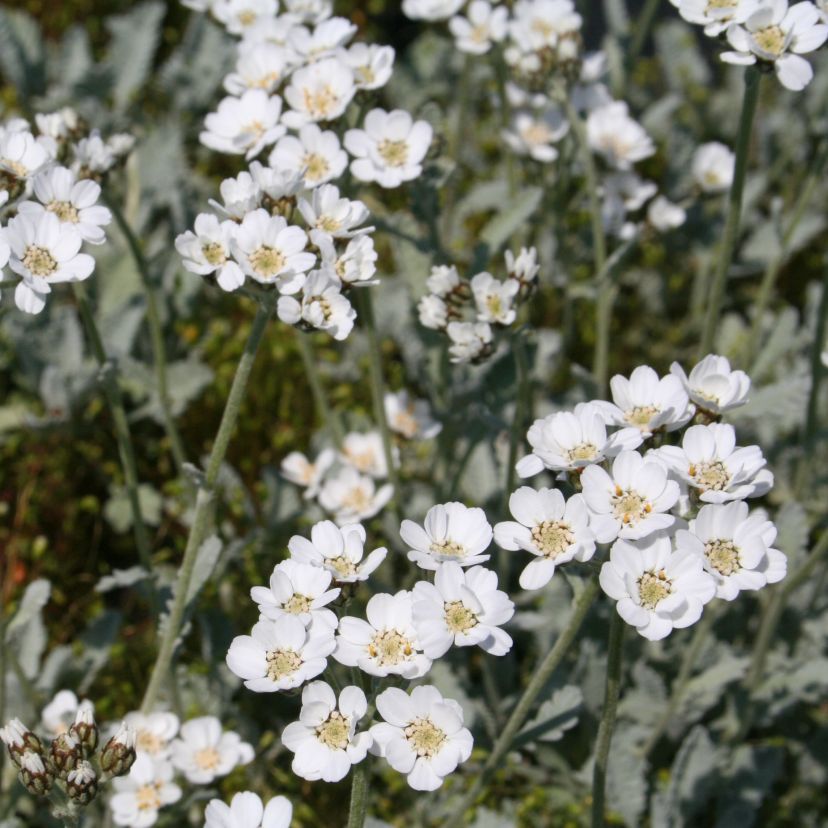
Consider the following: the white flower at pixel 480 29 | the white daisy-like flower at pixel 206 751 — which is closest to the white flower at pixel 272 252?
the white daisy-like flower at pixel 206 751

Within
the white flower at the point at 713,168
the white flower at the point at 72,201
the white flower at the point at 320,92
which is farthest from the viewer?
the white flower at the point at 713,168

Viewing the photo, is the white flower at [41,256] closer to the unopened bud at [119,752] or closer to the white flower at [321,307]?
the white flower at [321,307]

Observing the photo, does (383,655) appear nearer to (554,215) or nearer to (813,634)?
(813,634)

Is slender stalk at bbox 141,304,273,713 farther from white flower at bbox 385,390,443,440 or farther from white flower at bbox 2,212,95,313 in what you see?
white flower at bbox 385,390,443,440

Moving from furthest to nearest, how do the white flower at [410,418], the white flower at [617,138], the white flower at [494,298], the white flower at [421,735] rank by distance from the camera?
the white flower at [617,138] → the white flower at [410,418] → the white flower at [494,298] → the white flower at [421,735]

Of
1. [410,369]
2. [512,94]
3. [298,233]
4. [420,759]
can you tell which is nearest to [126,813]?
[420,759]

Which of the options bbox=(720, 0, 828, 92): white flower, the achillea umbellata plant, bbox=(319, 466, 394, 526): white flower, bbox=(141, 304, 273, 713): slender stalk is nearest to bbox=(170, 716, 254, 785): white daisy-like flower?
the achillea umbellata plant

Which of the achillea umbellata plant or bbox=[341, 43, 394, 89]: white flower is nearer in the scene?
the achillea umbellata plant
